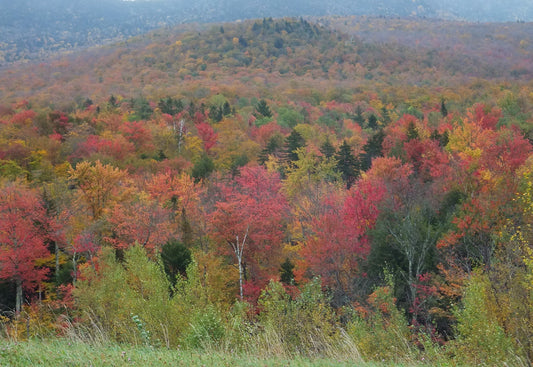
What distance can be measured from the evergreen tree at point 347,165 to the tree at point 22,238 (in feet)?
110

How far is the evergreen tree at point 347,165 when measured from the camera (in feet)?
165

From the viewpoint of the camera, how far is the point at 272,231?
31953mm

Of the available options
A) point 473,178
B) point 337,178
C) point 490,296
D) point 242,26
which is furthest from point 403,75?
point 490,296

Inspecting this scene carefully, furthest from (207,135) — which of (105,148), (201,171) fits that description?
(201,171)

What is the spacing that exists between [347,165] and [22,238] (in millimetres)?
36176

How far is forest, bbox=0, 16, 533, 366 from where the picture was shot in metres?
11.5

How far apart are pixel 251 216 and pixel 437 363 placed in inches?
860

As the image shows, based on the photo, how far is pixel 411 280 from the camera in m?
22.8

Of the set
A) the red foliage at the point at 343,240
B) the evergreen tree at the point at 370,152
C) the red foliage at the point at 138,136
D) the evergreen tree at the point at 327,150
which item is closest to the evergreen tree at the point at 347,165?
the evergreen tree at the point at 327,150

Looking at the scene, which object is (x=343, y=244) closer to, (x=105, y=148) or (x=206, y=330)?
(x=206, y=330)

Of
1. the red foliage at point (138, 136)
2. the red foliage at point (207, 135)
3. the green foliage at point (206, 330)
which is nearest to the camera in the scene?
the green foliage at point (206, 330)

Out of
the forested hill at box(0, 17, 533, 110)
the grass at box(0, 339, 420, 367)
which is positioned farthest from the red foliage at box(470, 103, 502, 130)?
the grass at box(0, 339, 420, 367)

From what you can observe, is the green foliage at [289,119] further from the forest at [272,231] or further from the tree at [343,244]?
the tree at [343,244]

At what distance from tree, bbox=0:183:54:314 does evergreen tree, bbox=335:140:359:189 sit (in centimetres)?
3361
